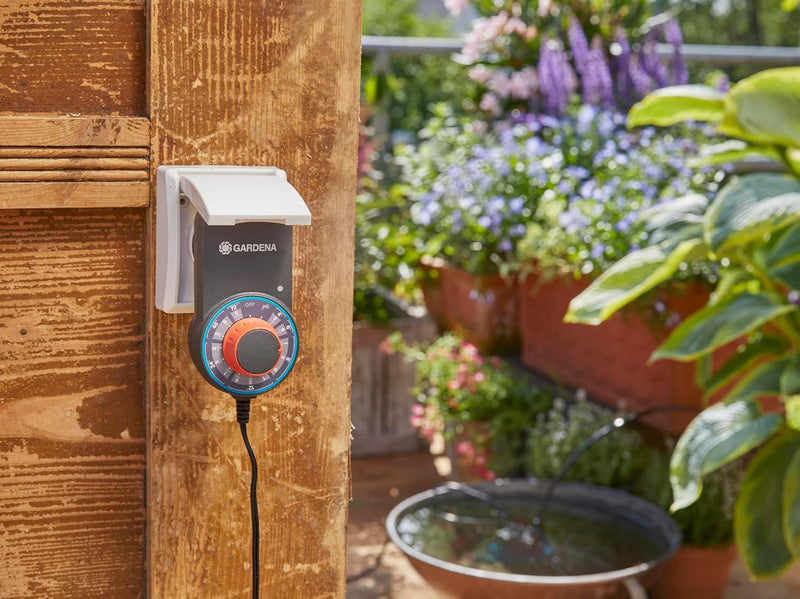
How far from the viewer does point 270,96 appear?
815mm

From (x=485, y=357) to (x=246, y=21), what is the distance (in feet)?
7.59

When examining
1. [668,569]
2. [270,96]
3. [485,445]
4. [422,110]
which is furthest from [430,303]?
[422,110]

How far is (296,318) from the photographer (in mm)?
838

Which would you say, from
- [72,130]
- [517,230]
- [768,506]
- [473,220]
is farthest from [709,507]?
[72,130]

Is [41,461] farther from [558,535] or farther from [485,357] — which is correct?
[485,357]

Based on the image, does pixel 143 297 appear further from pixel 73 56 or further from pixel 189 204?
pixel 73 56

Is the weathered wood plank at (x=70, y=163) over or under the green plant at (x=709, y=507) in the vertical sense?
over

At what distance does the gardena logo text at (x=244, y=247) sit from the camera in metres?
0.75

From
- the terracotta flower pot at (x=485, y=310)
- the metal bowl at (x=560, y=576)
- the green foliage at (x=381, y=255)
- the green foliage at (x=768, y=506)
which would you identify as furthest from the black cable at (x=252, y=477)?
the green foliage at (x=381, y=255)

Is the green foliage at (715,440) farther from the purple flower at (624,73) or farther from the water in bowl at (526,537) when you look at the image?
the purple flower at (624,73)

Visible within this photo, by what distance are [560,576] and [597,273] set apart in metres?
0.93

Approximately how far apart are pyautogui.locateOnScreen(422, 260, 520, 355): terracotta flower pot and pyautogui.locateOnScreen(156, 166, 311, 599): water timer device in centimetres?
213

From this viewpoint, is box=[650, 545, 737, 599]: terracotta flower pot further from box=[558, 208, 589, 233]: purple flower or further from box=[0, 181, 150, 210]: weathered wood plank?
box=[0, 181, 150, 210]: weathered wood plank

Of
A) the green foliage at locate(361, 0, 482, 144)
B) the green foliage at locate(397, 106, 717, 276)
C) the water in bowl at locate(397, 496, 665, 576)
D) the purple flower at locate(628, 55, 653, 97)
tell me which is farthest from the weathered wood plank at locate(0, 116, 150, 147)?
the green foliage at locate(361, 0, 482, 144)
